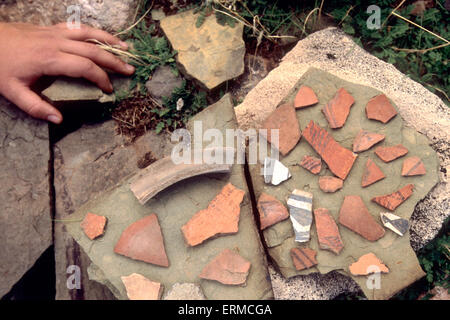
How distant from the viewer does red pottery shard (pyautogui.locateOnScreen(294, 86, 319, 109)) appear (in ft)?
7.06

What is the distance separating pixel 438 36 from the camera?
2588 millimetres

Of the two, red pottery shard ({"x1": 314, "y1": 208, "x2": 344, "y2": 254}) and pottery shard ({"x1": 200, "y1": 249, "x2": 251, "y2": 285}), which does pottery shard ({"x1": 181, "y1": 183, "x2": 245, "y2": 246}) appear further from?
red pottery shard ({"x1": 314, "y1": 208, "x2": 344, "y2": 254})

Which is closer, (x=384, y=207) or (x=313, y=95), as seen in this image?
(x=384, y=207)

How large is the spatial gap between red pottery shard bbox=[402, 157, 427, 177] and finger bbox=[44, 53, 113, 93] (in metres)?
1.95

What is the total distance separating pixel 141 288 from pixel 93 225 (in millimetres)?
428

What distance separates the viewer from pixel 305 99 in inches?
84.8

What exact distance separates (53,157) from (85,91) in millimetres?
513

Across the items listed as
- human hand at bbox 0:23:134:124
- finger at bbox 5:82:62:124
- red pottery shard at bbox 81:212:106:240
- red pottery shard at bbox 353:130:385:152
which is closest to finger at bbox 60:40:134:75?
human hand at bbox 0:23:134:124

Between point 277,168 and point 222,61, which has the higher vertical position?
point 222,61

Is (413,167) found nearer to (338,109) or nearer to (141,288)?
(338,109)

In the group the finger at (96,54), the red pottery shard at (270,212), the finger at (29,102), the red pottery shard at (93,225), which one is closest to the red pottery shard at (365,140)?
A: the red pottery shard at (270,212)

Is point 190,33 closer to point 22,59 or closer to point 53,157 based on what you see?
point 22,59

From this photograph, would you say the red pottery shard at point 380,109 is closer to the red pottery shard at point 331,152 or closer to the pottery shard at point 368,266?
the red pottery shard at point 331,152
